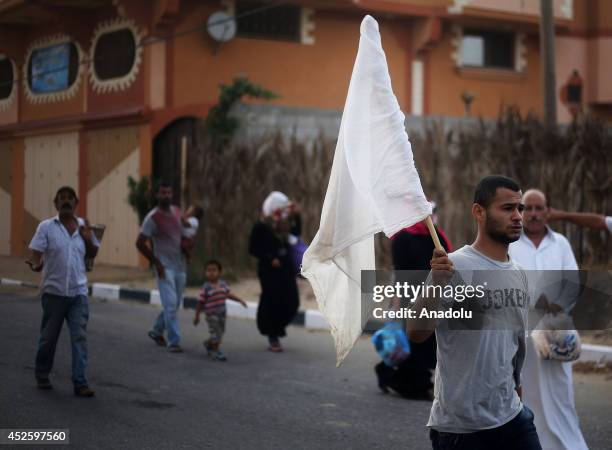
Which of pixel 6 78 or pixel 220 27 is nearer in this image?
pixel 220 27

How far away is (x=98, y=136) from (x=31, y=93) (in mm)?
2962

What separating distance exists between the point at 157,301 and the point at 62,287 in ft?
25.0

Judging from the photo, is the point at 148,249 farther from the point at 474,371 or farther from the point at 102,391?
the point at 474,371

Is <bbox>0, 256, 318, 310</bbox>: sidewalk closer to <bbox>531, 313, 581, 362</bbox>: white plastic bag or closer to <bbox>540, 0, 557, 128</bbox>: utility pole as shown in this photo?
<bbox>540, 0, 557, 128</bbox>: utility pole

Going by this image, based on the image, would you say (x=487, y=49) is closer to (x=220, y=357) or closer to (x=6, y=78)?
(x=6, y=78)

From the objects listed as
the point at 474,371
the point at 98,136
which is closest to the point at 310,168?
the point at 98,136

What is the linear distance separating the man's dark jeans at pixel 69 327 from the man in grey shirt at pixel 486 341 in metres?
4.20

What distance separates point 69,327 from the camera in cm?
775

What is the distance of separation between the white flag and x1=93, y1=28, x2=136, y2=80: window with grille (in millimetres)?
17083

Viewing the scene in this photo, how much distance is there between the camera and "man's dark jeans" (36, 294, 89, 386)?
764cm

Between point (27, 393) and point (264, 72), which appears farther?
point (264, 72)

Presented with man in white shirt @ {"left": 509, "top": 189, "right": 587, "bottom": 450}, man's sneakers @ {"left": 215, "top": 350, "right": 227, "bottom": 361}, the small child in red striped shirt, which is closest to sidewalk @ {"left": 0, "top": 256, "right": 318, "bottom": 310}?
the small child in red striped shirt

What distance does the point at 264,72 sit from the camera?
2120cm

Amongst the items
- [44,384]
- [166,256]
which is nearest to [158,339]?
[166,256]
